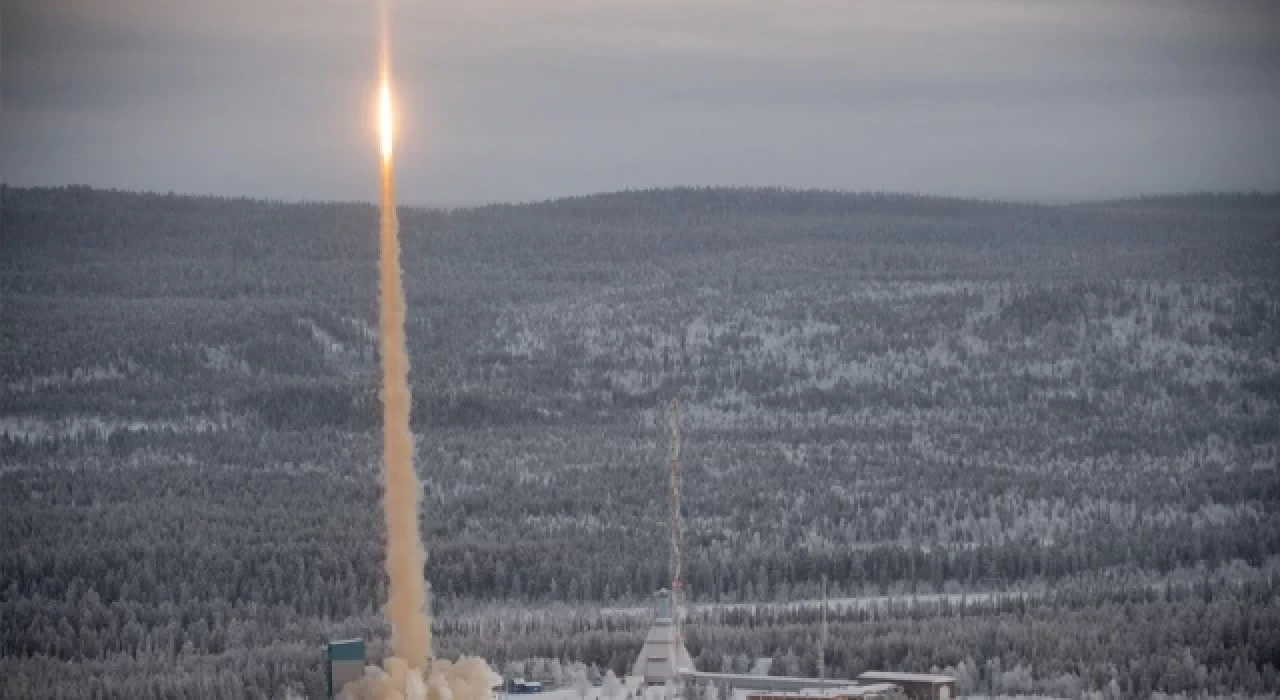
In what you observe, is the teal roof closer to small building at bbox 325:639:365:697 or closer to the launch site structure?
small building at bbox 325:639:365:697

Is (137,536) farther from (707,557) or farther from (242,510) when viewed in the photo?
(707,557)

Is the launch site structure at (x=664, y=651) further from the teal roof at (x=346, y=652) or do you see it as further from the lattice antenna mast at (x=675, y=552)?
the teal roof at (x=346, y=652)

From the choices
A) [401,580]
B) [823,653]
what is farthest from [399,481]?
[823,653]

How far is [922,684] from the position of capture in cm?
11500

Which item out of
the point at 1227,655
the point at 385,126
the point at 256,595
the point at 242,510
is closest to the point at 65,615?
the point at 256,595

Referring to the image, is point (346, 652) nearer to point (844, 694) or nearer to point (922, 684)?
point (844, 694)

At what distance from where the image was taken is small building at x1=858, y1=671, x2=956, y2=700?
114 metres

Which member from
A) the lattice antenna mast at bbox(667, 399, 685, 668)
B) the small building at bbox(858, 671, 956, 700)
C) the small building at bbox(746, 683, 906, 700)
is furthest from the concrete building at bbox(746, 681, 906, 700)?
the lattice antenna mast at bbox(667, 399, 685, 668)

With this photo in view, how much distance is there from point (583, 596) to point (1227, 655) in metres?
41.6

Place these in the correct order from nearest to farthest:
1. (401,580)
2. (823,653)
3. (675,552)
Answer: (401,580), (823,653), (675,552)

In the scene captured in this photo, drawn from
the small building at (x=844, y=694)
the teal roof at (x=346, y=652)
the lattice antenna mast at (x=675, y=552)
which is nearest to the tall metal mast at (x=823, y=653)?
the small building at (x=844, y=694)

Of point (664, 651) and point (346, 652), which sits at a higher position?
point (346, 652)

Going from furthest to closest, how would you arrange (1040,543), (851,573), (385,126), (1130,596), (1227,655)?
(1040,543), (851,573), (1130,596), (1227,655), (385,126)

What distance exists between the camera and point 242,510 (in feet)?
625
